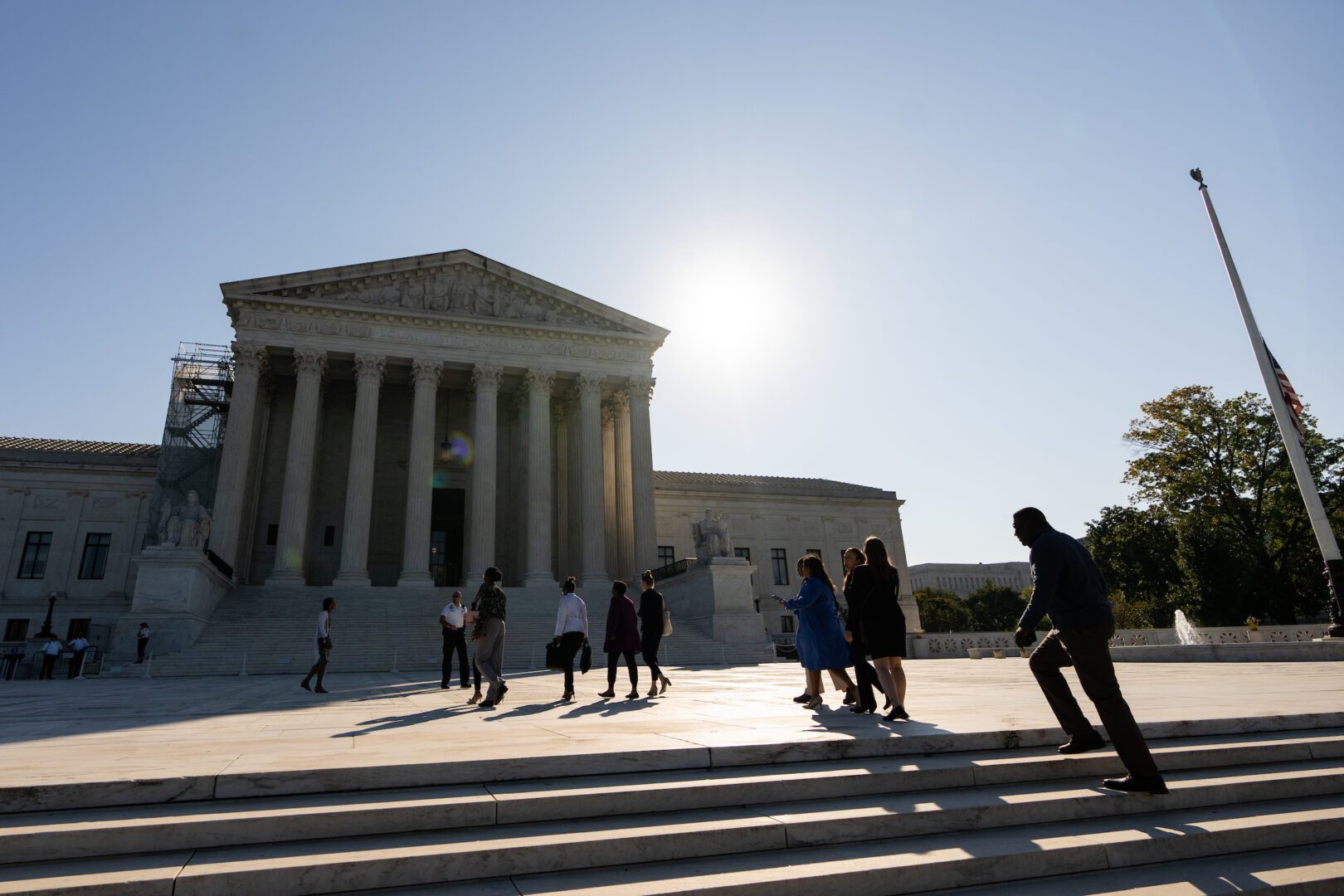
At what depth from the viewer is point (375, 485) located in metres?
37.7

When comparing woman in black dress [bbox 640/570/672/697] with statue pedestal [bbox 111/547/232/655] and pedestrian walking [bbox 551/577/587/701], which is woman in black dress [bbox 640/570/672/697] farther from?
statue pedestal [bbox 111/547/232/655]

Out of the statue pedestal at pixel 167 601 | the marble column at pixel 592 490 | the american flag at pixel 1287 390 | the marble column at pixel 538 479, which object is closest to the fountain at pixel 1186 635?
the american flag at pixel 1287 390

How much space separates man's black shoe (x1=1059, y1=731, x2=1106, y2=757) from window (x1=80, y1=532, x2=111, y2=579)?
4419 cm

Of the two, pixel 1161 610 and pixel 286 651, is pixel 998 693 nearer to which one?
pixel 286 651

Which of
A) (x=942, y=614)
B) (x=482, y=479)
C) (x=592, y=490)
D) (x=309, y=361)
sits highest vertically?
(x=309, y=361)

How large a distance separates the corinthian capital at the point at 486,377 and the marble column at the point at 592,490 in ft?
13.4

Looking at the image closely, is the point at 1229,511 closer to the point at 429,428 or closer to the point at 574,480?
the point at 574,480

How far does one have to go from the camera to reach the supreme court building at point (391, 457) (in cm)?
3219

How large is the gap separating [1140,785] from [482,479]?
1220 inches

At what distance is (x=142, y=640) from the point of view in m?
21.6

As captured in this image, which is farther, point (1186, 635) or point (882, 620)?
point (1186, 635)

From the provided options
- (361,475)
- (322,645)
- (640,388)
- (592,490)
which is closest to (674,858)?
(322,645)

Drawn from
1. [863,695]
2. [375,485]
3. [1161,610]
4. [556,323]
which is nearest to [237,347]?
[375,485]

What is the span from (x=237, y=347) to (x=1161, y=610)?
50.7 metres
